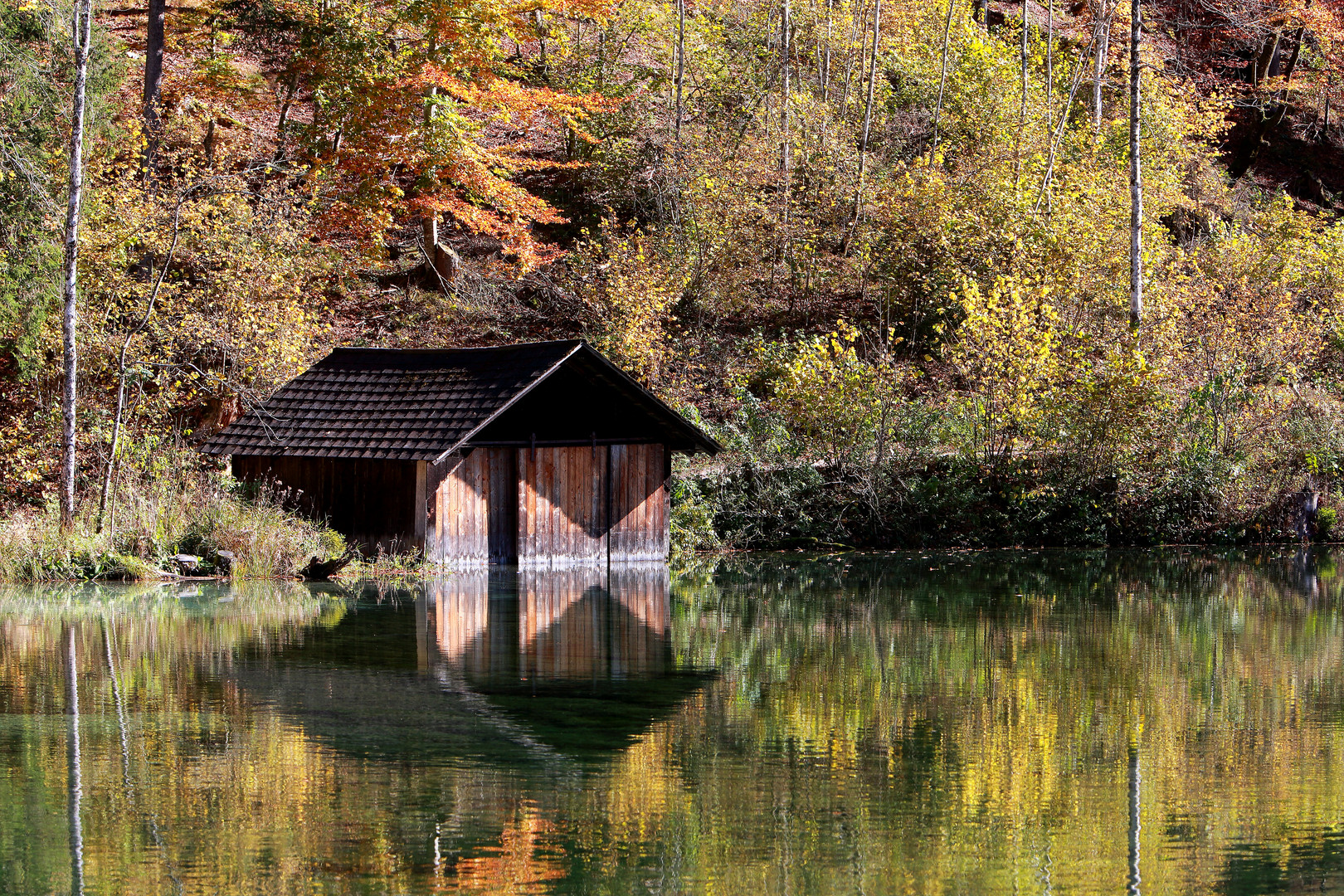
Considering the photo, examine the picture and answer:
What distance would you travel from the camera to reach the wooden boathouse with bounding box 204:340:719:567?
23828mm

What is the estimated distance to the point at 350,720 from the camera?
38.1ft

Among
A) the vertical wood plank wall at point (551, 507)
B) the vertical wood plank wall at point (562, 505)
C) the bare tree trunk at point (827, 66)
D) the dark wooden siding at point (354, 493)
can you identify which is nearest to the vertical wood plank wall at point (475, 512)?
the vertical wood plank wall at point (551, 507)

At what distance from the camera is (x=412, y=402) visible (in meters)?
24.7

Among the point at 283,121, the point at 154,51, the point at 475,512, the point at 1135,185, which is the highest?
the point at 154,51

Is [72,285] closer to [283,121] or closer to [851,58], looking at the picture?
[283,121]

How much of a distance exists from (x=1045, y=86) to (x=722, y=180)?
10.5 metres

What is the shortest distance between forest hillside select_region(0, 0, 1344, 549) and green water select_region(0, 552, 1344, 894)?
9262 millimetres

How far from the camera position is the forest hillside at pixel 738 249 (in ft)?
90.9

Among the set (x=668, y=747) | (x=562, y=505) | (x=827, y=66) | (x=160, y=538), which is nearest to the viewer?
(x=668, y=747)

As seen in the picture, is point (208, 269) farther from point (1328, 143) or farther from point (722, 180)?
point (1328, 143)

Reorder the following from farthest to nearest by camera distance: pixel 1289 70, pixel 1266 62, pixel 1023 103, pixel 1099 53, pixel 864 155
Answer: pixel 1266 62, pixel 1289 70, pixel 1099 53, pixel 1023 103, pixel 864 155

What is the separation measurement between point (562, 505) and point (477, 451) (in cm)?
184

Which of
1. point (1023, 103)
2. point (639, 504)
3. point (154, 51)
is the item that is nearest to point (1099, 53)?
point (1023, 103)

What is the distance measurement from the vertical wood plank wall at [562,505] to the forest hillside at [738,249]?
8.75 feet
